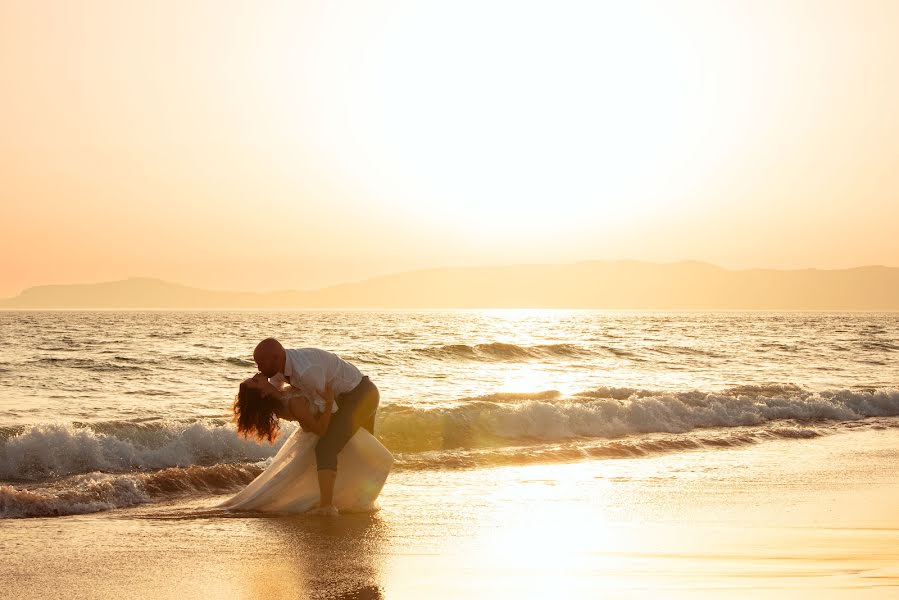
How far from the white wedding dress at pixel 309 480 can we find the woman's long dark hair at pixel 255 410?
64cm

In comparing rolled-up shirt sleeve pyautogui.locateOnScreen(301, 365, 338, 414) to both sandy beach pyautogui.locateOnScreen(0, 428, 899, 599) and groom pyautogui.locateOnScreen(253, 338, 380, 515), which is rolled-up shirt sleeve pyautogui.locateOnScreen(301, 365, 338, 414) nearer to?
groom pyautogui.locateOnScreen(253, 338, 380, 515)

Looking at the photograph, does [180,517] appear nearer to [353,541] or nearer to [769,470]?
[353,541]

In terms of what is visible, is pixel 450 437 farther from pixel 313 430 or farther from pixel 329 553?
pixel 329 553

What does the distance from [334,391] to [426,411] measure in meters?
8.05

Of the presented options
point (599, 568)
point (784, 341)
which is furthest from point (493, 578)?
point (784, 341)

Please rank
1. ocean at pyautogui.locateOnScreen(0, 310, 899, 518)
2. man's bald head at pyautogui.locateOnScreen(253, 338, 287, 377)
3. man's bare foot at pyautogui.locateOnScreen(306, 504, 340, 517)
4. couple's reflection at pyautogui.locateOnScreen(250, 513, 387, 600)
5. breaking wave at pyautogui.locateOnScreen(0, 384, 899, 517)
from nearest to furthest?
couple's reflection at pyautogui.locateOnScreen(250, 513, 387, 600) < man's bald head at pyautogui.locateOnScreen(253, 338, 287, 377) < man's bare foot at pyautogui.locateOnScreen(306, 504, 340, 517) < breaking wave at pyautogui.locateOnScreen(0, 384, 899, 517) < ocean at pyautogui.locateOnScreen(0, 310, 899, 518)

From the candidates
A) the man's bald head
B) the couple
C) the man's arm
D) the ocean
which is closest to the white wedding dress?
the couple

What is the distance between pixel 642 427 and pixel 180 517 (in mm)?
10902

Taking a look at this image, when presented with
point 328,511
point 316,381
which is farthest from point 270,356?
point 328,511

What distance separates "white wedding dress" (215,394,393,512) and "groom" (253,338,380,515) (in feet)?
0.42

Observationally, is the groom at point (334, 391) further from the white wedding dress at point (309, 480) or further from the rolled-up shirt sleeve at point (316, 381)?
the white wedding dress at point (309, 480)

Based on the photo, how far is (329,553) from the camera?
22.5 ft

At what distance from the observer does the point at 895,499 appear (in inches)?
368

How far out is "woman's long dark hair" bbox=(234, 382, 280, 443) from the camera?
7.71 m
